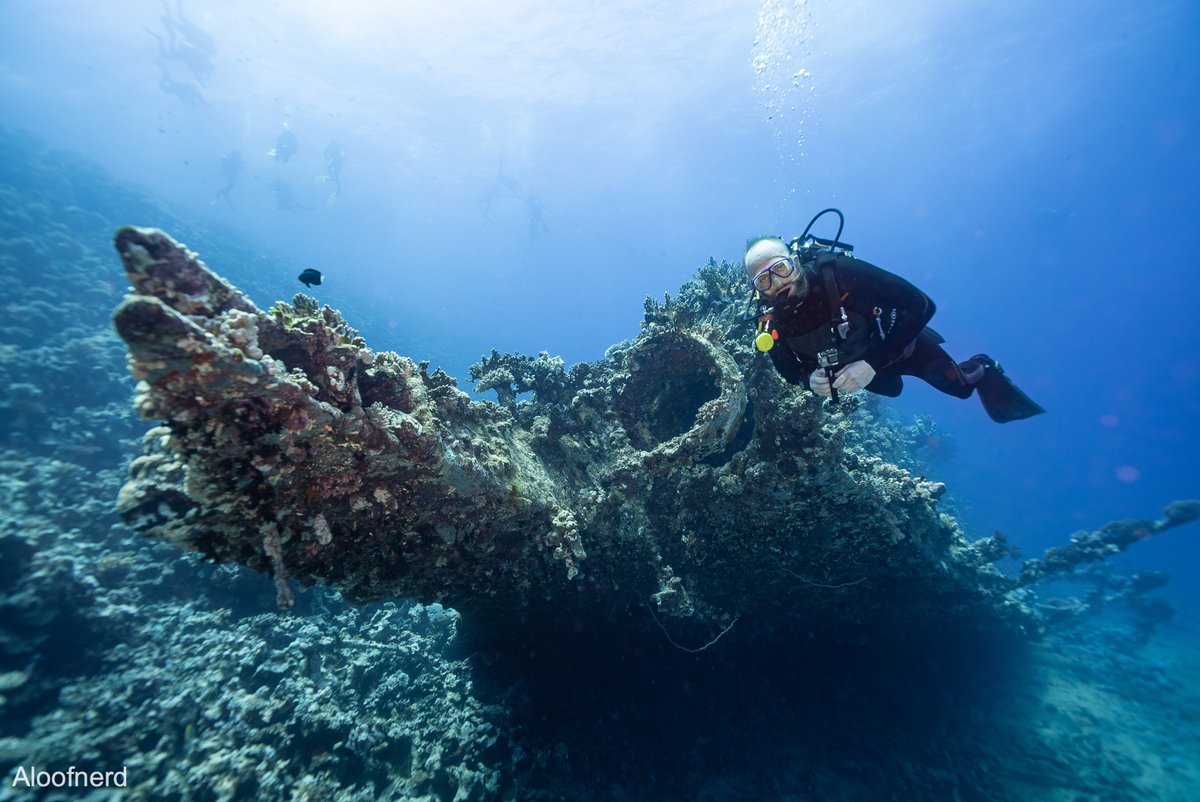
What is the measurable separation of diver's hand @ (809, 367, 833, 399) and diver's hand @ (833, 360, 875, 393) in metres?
0.08

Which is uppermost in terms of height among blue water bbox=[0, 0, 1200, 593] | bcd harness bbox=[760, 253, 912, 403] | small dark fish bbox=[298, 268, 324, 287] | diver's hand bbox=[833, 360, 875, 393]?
blue water bbox=[0, 0, 1200, 593]

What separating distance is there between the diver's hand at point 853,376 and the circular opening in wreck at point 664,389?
9.02 feet

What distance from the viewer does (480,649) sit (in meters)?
7.69

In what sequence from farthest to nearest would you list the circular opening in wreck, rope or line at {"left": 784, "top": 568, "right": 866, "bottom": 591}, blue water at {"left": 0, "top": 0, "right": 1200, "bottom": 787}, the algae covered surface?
blue water at {"left": 0, "top": 0, "right": 1200, "bottom": 787}, the circular opening in wreck, rope or line at {"left": 784, "top": 568, "right": 866, "bottom": 591}, the algae covered surface

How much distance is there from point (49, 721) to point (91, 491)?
6.41 metres

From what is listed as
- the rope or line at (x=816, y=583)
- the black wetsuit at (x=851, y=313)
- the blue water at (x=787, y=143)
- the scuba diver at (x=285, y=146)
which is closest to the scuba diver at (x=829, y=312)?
the black wetsuit at (x=851, y=313)

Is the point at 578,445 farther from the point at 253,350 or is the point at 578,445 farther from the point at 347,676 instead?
the point at 347,676

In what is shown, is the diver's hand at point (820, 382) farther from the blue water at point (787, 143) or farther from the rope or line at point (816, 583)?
the blue water at point (787, 143)

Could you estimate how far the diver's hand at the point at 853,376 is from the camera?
4.14m

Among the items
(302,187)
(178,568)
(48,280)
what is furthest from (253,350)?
(302,187)

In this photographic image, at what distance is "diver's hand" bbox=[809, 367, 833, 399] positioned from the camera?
4.26m

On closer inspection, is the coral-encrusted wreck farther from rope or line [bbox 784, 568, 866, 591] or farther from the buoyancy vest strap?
the buoyancy vest strap

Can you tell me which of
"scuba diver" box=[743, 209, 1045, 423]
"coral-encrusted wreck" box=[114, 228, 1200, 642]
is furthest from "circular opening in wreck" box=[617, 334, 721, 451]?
"scuba diver" box=[743, 209, 1045, 423]

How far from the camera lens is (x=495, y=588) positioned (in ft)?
18.3
